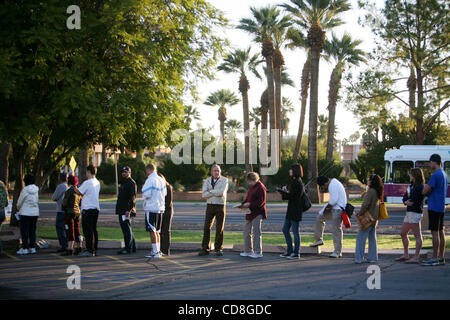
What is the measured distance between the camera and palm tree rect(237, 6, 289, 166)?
4194 centimetres

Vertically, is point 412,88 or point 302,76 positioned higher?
point 302,76

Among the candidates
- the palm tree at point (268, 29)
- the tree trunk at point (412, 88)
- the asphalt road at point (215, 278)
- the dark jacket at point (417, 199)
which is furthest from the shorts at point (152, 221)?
the palm tree at point (268, 29)

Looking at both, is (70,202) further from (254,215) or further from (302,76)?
(302,76)

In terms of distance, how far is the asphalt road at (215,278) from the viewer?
7797 mm

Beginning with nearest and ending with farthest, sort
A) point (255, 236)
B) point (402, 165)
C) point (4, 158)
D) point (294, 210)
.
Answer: point (294, 210)
point (255, 236)
point (4, 158)
point (402, 165)

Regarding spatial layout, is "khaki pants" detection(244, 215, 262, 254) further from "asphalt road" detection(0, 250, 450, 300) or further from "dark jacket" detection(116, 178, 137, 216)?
"dark jacket" detection(116, 178, 137, 216)

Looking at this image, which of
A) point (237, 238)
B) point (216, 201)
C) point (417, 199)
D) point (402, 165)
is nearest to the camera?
point (417, 199)

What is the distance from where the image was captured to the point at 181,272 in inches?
385

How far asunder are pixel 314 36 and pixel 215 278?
30.4 metres

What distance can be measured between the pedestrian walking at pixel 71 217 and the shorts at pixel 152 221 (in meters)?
1.79

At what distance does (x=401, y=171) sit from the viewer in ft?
99.6

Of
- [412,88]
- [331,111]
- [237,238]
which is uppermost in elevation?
[331,111]

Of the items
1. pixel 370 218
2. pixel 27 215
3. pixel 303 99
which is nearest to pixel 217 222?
pixel 370 218
